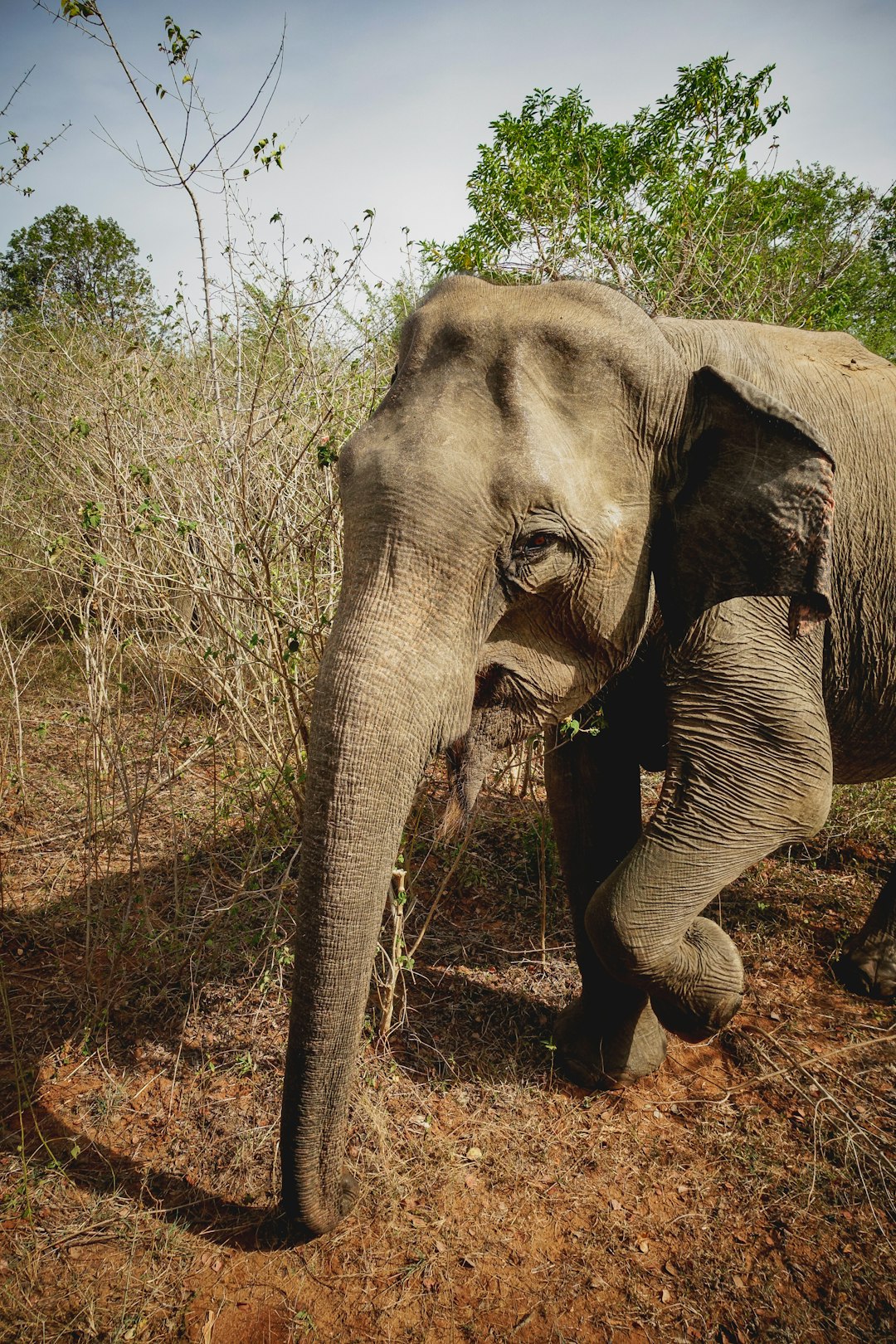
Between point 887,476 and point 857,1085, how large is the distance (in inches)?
91.1

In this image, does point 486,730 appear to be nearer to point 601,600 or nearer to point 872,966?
point 601,600

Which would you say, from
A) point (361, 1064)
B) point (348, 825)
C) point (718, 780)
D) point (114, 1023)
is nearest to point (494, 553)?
point (348, 825)

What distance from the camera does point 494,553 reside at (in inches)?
81.3

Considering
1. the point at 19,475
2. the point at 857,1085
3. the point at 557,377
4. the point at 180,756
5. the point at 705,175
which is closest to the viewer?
the point at 557,377

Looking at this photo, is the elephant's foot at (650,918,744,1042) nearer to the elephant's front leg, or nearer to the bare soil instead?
the elephant's front leg

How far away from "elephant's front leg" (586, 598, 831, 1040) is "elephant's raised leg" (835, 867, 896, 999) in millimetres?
1765

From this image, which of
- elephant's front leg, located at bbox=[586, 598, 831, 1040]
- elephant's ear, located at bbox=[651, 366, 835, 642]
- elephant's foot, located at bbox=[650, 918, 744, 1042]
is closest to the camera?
elephant's ear, located at bbox=[651, 366, 835, 642]

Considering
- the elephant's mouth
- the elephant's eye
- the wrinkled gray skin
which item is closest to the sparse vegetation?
the wrinkled gray skin

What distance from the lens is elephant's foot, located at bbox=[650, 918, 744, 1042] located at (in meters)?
2.67

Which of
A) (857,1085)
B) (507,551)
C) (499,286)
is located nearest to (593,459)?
(507,551)

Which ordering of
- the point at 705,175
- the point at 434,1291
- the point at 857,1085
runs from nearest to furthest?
the point at 434,1291 < the point at 857,1085 < the point at 705,175

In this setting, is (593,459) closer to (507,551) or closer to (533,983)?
(507,551)

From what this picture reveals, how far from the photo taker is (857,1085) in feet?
10.7

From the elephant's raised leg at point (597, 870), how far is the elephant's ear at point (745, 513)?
94 centimetres
